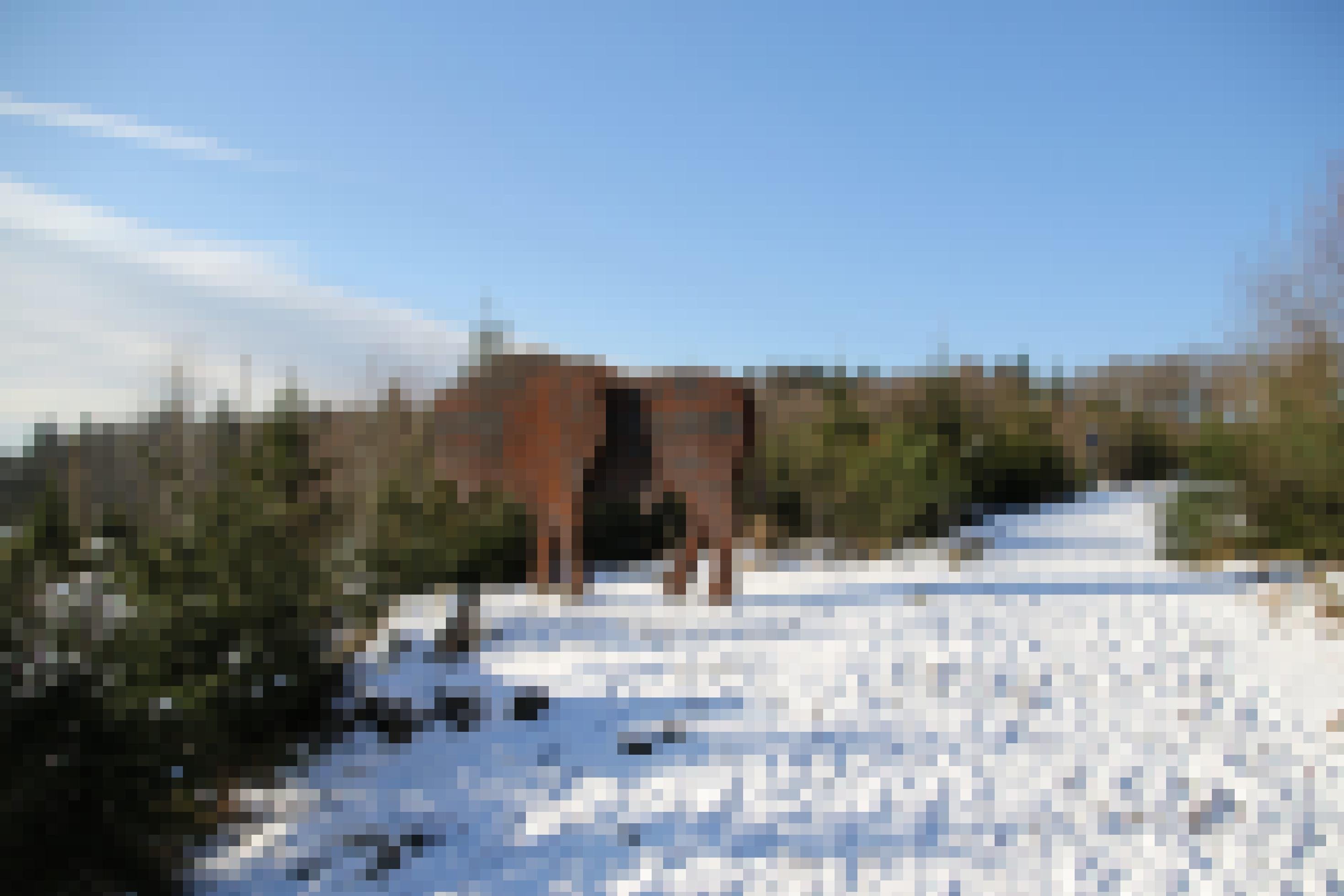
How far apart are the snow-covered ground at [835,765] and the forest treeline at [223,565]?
1.45 feet

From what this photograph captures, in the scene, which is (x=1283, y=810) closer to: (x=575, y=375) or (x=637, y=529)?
(x=575, y=375)

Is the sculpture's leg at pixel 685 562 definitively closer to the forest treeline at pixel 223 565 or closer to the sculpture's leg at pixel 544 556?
the forest treeline at pixel 223 565

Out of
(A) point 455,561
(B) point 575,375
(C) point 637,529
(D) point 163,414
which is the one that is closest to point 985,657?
(B) point 575,375

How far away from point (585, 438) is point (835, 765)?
4214 mm

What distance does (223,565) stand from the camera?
423 centimetres

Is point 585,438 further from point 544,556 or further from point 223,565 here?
point 223,565

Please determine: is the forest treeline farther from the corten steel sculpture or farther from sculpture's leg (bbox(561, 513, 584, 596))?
sculpture's leg (bbox(561, 513, 584, 596))

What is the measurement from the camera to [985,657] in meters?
6.15

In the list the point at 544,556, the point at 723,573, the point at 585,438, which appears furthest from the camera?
the point at 544,556

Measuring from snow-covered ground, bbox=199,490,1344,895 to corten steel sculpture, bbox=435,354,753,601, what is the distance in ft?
2.99

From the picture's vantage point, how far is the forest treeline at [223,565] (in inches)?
116

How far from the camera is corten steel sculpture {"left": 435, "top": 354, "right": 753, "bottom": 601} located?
7.88 m

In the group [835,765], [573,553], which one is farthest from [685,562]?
[835,765]

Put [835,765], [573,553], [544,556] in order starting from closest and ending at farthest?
1. [835,765]
2. [573,553]
3. [544,556]
